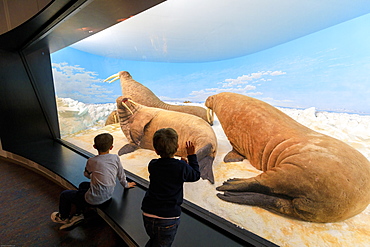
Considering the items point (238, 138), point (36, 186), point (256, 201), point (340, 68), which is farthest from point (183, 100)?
point (36, 186)

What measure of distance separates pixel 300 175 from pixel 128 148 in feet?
6.92

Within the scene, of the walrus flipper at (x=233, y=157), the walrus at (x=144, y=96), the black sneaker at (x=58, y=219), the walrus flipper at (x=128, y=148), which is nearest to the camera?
the black sneaker at (x=58, y=219)

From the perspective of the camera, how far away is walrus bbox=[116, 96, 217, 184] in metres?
1.71

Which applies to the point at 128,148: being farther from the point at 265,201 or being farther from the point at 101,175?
the point at 265,201

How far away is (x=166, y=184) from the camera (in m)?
0.91

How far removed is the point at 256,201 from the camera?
3.93 feet

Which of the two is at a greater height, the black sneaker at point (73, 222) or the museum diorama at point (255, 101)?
the museum diorama at point (255, 101)

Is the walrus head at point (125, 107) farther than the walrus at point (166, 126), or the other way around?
the walrus head at point (125, 107)

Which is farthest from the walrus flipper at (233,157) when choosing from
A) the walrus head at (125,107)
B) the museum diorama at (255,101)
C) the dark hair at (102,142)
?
the walrus head at (125,107)

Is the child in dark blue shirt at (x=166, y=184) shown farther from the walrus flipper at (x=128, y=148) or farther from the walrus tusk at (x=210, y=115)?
the walrus flipper at (x=128, y=148)

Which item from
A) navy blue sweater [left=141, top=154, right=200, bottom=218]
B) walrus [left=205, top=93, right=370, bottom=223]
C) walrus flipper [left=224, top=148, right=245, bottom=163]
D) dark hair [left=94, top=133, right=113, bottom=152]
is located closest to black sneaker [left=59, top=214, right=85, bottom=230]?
dark hair [left=94, top=133, right=113, bottom=152]

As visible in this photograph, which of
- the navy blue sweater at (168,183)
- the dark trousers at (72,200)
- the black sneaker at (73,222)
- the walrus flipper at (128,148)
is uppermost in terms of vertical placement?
the navy blue sweater at (168,183)

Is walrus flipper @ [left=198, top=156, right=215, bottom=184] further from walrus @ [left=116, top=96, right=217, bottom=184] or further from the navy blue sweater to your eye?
the navy blue sweater

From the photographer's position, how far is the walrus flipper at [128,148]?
2493 mm
